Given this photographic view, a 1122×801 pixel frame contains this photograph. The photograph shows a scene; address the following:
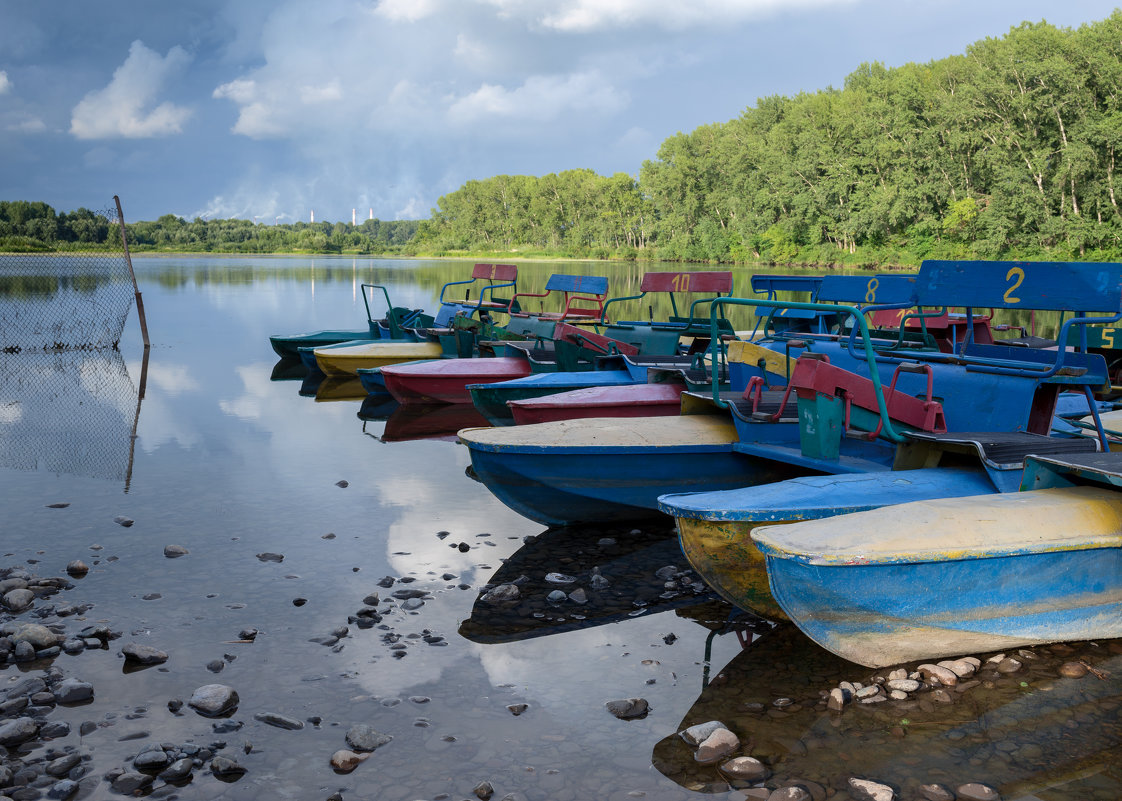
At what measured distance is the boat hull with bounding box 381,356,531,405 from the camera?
15523 millimetres

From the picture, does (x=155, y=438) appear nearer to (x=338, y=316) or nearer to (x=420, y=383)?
(x=420, y=383)

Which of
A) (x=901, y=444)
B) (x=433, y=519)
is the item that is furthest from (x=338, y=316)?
(x=901, y=444)

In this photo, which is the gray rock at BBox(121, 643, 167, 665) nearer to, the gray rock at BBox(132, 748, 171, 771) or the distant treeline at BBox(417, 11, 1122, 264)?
the gray rock at BBox(132, 748, 171, 771)

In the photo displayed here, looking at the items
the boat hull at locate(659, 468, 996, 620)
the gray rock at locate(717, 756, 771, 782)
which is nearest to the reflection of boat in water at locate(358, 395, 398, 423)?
the boat hull at locate(659, 468, 996, 620)

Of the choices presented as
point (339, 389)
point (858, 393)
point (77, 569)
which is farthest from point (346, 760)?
point (339, 389)

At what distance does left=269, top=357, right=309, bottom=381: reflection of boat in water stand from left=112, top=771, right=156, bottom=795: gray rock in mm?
16508

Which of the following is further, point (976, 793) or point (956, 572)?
point (956, 572)

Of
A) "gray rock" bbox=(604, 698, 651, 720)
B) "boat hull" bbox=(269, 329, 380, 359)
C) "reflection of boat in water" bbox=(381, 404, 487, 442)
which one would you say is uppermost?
"boat hull" bbox=(269, 329, 380, 359)

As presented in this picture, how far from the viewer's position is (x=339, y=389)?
1873 centimetres

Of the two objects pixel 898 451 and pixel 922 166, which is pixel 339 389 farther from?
pixel 922 166

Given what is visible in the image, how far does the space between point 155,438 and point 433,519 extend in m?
6.32

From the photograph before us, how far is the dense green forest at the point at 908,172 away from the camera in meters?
54.7

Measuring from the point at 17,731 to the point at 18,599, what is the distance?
207 centimetres

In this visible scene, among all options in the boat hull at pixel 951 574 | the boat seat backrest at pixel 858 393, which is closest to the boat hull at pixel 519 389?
the boat seat backrest at pixel 858 393
